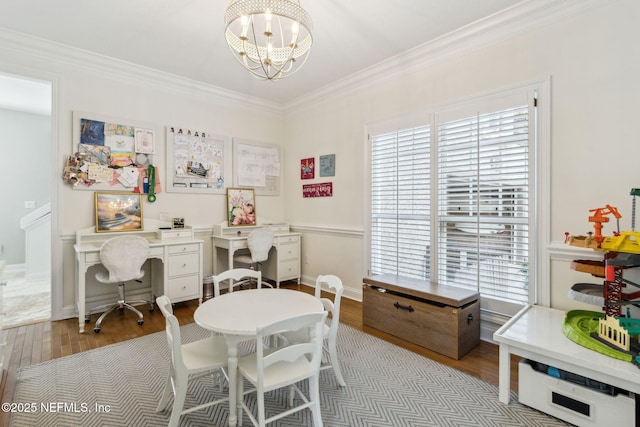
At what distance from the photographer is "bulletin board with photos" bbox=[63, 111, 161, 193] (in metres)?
3.37

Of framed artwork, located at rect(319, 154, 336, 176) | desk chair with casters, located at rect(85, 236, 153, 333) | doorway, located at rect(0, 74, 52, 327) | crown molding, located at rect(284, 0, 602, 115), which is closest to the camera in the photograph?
crown molding, located at rect(284, 0, 602, 115)

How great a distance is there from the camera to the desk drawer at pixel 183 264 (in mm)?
3562

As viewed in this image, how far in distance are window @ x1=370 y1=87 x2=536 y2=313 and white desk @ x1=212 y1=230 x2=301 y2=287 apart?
143 centimetres

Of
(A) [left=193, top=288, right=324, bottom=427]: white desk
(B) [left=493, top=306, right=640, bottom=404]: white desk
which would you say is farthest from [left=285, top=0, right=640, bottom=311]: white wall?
(A) [left=193, top=288, right=324, bottom=427]: white desk

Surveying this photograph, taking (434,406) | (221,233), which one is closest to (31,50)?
(221,233)

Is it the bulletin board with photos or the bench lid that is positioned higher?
the bulletin board with photos

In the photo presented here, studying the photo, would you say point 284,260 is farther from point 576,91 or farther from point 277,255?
point 576,91

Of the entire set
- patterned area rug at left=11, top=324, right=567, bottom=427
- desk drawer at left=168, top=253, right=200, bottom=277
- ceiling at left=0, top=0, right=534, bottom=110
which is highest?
ceiling at left=0, top=0, right=534, bottom=110

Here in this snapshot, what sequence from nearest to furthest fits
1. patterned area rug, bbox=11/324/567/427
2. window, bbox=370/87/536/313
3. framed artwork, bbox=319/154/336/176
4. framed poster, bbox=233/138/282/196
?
patterned area rug, bbox=11/324/567/427, window, bbox=370/87/536/313, framed artwork, bbox=319/154/336/176, framed poster, bbox=233/138/282/196

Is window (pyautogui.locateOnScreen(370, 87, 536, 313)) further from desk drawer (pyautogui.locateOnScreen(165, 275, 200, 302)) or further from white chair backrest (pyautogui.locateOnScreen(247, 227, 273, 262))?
desk drawer (pyautogui.locateOnScreen(165, 275, 200, 302))

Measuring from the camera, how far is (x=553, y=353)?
178 cm

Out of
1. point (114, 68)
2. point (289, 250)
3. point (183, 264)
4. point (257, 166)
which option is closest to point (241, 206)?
point (257, 166)

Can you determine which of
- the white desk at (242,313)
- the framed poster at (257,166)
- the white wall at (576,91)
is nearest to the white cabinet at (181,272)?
the framed poster at (257,166)

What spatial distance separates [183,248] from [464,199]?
3113mm
